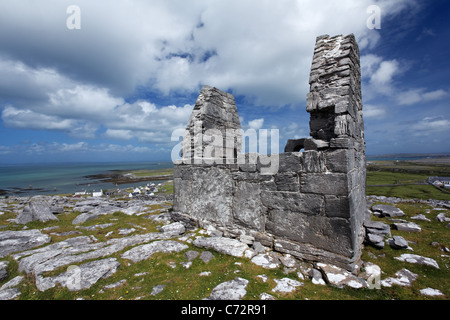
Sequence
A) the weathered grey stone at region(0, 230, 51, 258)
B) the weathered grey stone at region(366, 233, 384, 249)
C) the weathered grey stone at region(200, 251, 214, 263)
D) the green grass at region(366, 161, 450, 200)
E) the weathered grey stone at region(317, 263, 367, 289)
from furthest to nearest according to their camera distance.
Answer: the green grass at region(366, 161, 450, 200) < the weathered grey stone at region(0, 230, 51, 258) < the weathered grey stone at region(366, 233, 384, 249) < the weathered grey stone at region(200, 251, 214, 263) < the weathered grey stone at region(317, 263, 367, 289)

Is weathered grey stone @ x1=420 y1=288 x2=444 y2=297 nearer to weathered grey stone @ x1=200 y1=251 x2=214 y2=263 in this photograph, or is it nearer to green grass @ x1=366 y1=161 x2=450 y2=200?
weathered grey stone @ x1=200 y1=251 x2=214 y2=263

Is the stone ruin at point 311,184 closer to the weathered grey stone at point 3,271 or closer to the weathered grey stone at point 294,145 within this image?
the weathered grey stone at point 294,145

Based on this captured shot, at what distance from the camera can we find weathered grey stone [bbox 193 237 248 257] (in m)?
5.61

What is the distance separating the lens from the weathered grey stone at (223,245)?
5.61m

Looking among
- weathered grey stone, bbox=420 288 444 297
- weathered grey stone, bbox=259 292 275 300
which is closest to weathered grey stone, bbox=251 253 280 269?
weathered grey stone, bbox=259 292 275 300

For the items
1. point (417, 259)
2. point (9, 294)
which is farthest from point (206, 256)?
point (417, 259)

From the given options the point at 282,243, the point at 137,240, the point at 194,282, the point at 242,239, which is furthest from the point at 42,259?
the point at 282,243

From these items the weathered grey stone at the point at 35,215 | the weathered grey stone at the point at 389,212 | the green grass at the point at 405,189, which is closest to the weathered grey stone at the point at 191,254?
the weathered grey stone at the point at 35,215

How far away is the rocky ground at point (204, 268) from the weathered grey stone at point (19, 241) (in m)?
0.03

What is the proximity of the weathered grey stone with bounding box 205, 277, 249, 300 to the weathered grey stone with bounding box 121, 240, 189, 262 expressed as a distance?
220cm

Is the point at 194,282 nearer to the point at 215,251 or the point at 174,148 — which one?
the point at 215,251

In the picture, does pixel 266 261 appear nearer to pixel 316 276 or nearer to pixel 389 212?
pixel 316 276

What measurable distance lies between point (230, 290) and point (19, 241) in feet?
24.6

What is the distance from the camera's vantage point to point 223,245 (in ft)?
19.3
